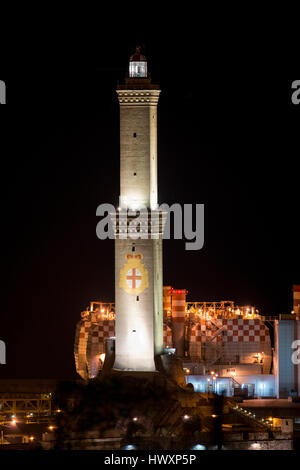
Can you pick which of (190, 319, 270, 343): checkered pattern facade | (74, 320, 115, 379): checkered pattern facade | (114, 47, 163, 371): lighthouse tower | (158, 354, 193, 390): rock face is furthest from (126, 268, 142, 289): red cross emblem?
(190, 319, 270, 343): checkered pattern facade

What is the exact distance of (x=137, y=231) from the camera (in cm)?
7231

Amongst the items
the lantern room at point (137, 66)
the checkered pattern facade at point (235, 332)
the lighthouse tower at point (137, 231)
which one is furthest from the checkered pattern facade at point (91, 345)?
the lantern room at point (137, 66)

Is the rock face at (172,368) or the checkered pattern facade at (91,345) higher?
the checkered pattern facade at (91,345)

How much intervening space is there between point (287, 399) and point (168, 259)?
18949 mm

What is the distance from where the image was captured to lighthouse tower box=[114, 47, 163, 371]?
72.2m

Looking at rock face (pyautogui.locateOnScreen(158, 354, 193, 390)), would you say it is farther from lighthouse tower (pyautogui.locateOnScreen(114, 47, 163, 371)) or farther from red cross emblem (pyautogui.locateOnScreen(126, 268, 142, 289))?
red cross emblem (pyautogui.locateOnScreen(126, 268, 142, 289))

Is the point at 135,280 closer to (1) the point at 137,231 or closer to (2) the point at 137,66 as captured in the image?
(1) the point at 137,231

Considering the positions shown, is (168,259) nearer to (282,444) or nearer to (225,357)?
(225,357)

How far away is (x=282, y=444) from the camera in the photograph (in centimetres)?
6538

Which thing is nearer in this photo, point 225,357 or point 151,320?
point 151,320

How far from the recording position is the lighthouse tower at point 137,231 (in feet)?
237

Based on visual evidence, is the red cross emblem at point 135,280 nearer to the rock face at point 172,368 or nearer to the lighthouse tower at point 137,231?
the lighthouse tower at point 137,231

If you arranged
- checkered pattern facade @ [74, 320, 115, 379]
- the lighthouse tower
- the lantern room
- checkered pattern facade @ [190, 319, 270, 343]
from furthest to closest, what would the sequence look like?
checkered pattern facade @ [190, 319, 270, 343] → checkered pattern facade @ [74, 320, 115, 379] → the lantern room → the lighthouse tower
